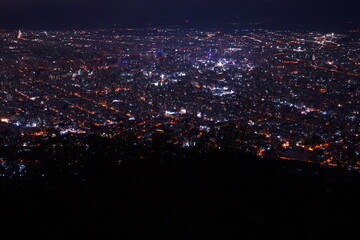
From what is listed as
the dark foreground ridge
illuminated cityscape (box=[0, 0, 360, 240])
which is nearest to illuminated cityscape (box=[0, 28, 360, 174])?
illuminated cityscape (box=[0, 0, 360, 240])

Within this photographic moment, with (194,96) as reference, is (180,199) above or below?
above

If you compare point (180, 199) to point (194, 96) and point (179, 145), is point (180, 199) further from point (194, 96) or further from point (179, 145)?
point (194, 96)

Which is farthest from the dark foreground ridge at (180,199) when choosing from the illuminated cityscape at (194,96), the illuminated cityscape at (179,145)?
the illuminated cityscape at (194,96)

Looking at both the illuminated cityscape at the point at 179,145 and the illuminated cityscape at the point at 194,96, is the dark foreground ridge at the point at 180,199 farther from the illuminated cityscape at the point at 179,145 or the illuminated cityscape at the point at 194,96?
the illuminated cityscape at the point at 194,96

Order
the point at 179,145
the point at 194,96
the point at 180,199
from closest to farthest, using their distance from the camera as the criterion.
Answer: the point at 180,199 → the point at 179,145 → the point at 194,96

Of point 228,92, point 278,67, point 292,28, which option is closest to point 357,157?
point 228,92

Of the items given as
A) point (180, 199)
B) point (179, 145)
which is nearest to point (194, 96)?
point (179, 145)

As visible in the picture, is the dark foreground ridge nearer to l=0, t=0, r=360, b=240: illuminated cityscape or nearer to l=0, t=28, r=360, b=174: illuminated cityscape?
l=0, t=0, r=360, b=240: illuminated cityscape

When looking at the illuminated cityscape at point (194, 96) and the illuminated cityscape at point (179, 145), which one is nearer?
the illuminated cityscape at point (179, 145)

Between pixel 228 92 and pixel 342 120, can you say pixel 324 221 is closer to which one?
pixel 342 120
